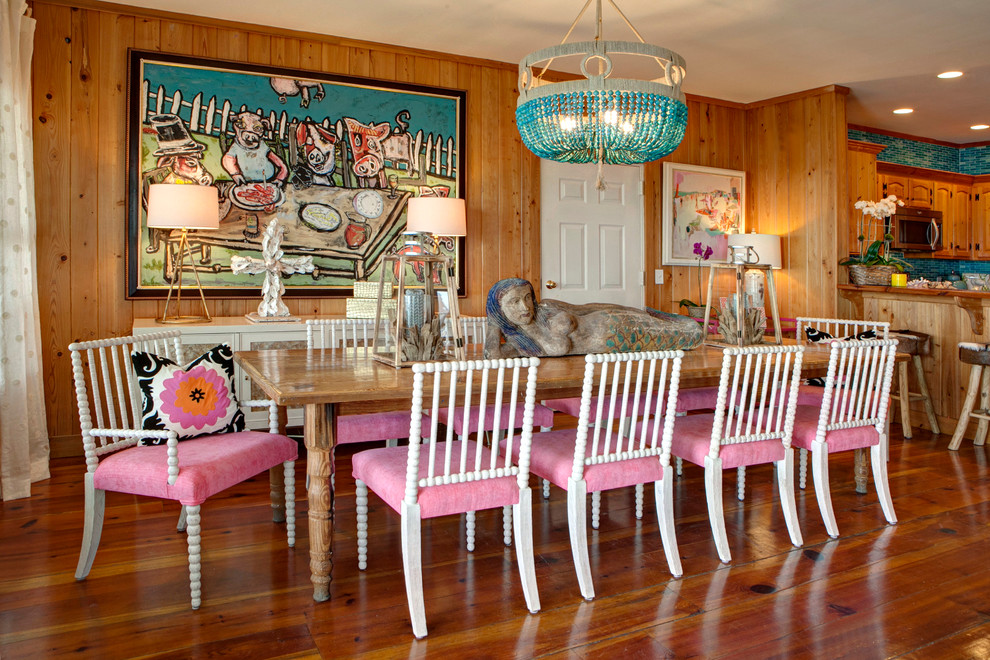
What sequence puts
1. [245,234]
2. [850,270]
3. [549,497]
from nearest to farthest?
[549,497], [245,234], [850,270]

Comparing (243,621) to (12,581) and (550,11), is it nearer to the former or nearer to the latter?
(12,581)

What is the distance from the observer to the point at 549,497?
3.39 metres

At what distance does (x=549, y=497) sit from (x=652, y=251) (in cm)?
300

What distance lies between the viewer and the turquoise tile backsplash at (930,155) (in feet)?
24.7

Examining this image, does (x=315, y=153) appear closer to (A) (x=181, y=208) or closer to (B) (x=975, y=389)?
(A) (x=181, y=208)

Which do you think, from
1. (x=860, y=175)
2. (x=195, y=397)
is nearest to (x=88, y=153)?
(x=195, y=397)

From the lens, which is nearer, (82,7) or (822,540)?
(822,540)

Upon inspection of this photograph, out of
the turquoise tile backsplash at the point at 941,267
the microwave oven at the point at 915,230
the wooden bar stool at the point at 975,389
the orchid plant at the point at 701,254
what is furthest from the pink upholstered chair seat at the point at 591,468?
the turquoise tile backsplash at the point at 941,267

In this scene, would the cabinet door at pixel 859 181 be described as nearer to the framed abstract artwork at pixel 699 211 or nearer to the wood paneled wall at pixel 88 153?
the framed abstract artwork at pixel 699 211

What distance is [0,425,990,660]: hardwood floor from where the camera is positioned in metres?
2.04

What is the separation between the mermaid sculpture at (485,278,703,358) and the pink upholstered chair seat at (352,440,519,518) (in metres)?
0.63

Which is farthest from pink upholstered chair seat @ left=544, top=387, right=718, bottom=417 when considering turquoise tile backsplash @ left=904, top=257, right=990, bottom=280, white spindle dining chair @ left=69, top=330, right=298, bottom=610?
turquoise tile backsplash @ left=904, top=257, right=990, bottom=280

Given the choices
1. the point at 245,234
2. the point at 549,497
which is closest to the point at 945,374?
the point at 549,497

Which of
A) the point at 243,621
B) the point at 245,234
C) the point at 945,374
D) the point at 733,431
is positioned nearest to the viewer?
the point at 243,621
